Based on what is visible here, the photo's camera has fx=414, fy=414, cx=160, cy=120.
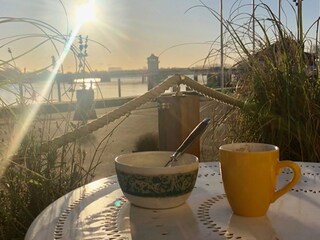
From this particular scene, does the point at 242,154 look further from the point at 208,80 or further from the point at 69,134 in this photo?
the point at 208,80

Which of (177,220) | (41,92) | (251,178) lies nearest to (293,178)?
(251,178)

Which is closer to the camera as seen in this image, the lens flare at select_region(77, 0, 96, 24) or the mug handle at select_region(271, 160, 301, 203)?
the mug handle at select_region(271, 160, 301, 203)

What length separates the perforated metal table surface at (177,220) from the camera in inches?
29.4

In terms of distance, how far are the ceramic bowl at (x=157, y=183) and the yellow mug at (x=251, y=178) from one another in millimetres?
83

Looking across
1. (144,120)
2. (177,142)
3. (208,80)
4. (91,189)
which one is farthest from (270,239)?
(144,120)

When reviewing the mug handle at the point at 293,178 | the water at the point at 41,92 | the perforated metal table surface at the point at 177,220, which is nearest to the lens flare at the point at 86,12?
the water at the point at 41,92

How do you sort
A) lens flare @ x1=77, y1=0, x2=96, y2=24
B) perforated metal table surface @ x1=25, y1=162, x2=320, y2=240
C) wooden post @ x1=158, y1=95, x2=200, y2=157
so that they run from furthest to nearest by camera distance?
1. wooden post @ x1=158, y1=95, x2=200, y2=157
2. lens flare @ x1=77, y1=0, x2=96, y2=24
3. perforated metal table surface @ x1=25, y1=162, x2=320, y2=240

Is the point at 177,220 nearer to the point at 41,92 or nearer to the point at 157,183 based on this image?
the point at 157,183

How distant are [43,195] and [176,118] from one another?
2.60ft

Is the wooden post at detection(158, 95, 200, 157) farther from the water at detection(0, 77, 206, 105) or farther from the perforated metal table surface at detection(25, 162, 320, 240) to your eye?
the perforated metal table surface at detection(25, 162, 320, 240)

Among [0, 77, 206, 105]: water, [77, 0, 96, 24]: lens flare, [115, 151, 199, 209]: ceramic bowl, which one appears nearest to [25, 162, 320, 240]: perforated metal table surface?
[115, 151, 199, 209]: ceramic bowl

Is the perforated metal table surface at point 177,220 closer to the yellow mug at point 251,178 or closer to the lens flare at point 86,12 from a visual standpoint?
the yellow mug at point 251,178

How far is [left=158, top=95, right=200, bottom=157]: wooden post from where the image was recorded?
212 centimetres

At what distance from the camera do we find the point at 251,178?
31.5 inches
